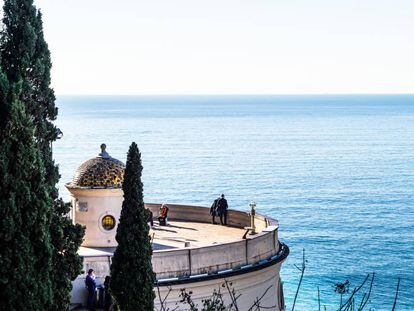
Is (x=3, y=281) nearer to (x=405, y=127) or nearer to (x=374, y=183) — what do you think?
(x=374, y=183)

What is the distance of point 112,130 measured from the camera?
146 metres

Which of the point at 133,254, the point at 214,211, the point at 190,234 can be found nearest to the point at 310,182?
the point at 214,211

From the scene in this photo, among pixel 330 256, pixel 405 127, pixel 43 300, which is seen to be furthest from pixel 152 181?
pixel 405 127

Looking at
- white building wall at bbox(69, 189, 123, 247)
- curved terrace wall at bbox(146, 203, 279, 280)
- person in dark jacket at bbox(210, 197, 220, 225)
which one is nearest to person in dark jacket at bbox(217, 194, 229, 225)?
person in dark jacket at bbox(210, 197, 220, 225)

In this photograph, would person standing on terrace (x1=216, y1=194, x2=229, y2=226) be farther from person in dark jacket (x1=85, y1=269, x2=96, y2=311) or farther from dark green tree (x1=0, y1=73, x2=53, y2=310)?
dark green tree (x1=0, y1=73, x2=53, y2=310)

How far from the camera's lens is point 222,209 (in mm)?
26250

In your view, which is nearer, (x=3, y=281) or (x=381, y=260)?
(x=3, y=281)

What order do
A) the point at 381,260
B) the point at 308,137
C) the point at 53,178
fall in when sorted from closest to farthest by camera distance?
the point at 53,178 < the point at 381,260 < the point at 308,137

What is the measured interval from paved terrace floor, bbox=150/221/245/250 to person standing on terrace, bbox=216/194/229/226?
0.27 metres

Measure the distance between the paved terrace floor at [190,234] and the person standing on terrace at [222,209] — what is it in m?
0.27

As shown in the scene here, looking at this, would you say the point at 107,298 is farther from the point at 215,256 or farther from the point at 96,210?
the point at 96,210

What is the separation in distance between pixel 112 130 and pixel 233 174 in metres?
64.0

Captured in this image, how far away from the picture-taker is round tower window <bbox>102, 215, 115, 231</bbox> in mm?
22516

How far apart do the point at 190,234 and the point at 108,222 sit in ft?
10.2
